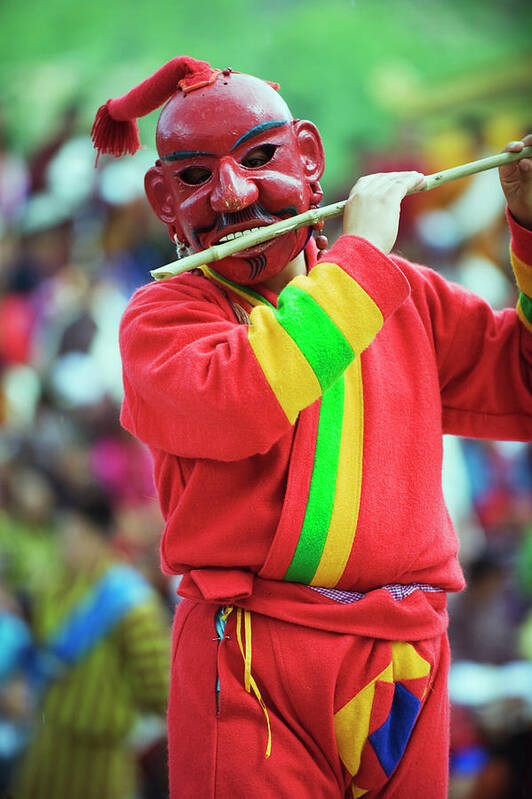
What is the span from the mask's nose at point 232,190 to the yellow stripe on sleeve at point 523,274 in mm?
424

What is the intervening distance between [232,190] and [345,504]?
44 cm

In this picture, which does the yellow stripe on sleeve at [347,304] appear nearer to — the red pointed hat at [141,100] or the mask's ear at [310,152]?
the mask's ear at [310,152]

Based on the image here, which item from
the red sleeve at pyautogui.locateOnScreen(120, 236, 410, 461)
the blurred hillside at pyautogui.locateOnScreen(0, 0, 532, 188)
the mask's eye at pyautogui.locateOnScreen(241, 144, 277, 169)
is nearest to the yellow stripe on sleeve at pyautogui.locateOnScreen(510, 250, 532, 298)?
the red sleeve at pyautogui.locateOnScreen(120, 236, 410, 461)

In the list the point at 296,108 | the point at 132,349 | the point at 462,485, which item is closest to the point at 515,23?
the point at 296,108

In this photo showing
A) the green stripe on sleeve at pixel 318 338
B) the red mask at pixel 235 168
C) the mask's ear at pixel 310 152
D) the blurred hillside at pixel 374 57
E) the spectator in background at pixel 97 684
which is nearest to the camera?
the green stripe on sleeve at pixel 318 338

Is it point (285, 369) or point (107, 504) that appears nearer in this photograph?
point (285, 369)

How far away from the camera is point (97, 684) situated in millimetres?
2736

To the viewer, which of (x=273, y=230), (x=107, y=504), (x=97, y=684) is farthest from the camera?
(x=107, y=504)

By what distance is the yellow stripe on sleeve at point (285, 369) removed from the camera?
122cm

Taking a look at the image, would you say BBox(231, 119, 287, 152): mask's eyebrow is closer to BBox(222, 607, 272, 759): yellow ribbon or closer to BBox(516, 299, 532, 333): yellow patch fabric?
BBox(516, 299, 532, 333): yellow patch fabric

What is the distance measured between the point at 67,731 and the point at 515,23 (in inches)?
114

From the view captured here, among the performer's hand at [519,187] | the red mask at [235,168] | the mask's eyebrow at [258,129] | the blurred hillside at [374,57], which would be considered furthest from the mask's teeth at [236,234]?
the blurred hillside at [374,57]

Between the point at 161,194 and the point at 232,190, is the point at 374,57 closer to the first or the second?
the point at 161,194

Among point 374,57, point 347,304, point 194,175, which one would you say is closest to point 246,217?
point 194,175
